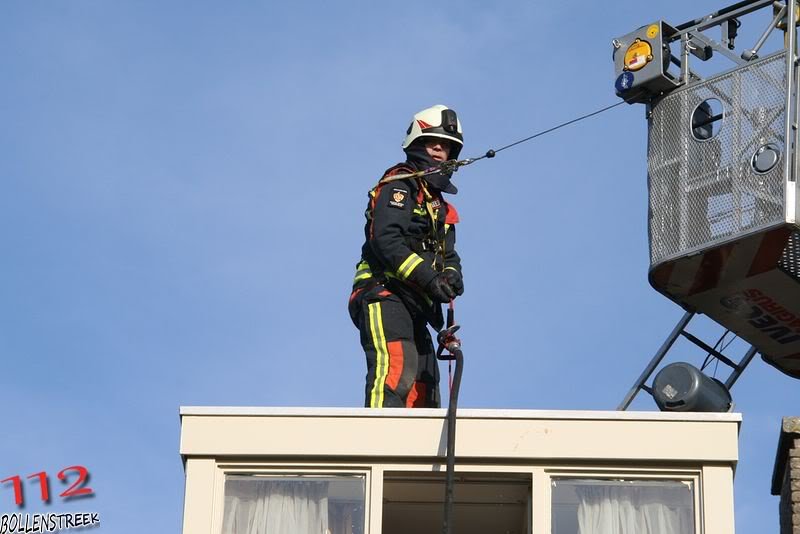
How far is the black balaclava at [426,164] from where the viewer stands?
44.0ft

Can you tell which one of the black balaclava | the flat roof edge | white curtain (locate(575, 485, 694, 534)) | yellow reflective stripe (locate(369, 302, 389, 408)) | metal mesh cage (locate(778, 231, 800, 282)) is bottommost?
white curtain (locate(575, 485, 694, 534))

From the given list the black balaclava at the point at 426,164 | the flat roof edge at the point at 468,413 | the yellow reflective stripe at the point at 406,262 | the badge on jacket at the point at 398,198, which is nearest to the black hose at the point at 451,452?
the flat roof edge at the point at 468,413

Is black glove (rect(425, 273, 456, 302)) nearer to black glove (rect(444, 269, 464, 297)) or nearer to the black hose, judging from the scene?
black glove (rect(444, 269, 464, 297))

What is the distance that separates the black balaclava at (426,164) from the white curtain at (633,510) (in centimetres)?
274

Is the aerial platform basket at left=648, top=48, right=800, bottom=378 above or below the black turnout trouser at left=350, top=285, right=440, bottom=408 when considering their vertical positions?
above

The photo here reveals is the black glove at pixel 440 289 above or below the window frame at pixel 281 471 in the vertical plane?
above

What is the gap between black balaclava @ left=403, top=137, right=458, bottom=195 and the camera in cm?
1342

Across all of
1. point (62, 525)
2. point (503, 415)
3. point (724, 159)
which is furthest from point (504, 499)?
point (62, 525)

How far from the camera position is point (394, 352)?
42.2 feet

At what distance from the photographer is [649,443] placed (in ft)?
38.0

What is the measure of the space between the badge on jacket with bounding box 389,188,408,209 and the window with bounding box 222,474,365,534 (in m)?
2.19

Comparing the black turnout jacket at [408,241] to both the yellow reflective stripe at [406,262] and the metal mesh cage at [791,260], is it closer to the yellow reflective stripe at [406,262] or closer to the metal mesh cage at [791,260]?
the yellow reflective stripe at [406,262]

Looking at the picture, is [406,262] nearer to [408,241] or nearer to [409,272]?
[409,272]

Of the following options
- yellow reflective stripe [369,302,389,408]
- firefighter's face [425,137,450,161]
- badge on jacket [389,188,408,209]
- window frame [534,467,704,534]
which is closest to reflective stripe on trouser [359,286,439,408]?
yellow reflective stripe [369,302,389,408]
